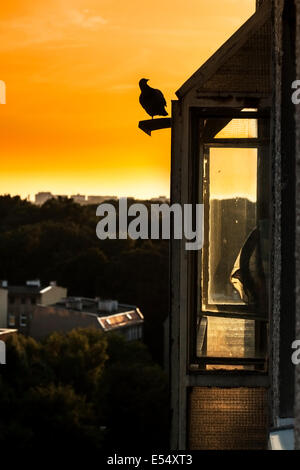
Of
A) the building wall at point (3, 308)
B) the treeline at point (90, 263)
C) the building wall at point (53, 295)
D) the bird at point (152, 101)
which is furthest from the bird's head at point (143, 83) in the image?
the building wall at point (53, 295)

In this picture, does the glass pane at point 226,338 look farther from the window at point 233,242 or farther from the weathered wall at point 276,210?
the weathered wall at point 276,210

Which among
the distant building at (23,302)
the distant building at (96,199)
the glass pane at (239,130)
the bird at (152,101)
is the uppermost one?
the distant building at (96,199)

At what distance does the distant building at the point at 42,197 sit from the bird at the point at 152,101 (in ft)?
277

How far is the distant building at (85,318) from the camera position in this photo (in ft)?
183

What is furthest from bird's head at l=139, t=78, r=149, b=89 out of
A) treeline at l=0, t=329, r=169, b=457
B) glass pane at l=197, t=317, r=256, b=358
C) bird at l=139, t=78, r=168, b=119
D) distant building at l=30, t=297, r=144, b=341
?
distant building at l=30, t=297, r=144, b=341

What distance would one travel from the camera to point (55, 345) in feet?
148

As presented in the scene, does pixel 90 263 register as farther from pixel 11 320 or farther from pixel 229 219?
pixel 229 219

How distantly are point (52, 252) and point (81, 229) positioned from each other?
17.7 feet

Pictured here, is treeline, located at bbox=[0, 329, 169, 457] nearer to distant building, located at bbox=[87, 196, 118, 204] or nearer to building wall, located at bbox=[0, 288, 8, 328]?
building wall, located at bbox=[0, 288, 8, 328]

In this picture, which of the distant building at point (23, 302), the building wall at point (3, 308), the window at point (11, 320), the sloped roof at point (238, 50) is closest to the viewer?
the sloped roof at point (238, 50)

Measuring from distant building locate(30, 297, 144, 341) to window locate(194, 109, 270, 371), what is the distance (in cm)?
4770

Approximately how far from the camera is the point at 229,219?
702cm

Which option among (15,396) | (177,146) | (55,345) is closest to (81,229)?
(55,345)

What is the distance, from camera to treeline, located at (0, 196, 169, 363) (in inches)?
2544
